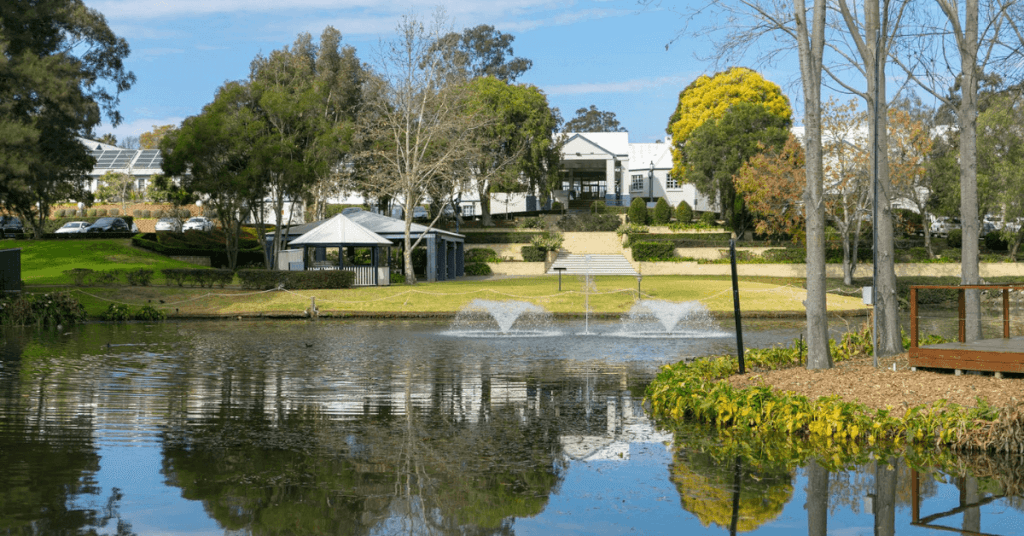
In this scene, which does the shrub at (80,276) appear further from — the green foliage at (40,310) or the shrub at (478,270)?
the shrub at (478,270)

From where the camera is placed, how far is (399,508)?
273 inches

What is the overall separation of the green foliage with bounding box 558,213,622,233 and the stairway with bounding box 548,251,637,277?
7.00m

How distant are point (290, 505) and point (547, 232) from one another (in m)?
49.4

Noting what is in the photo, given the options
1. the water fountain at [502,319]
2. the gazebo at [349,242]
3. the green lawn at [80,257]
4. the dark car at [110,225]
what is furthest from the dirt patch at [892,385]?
the dark car at [110,225]

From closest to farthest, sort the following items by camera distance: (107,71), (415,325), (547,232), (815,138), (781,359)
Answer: (815,138) < (781,359) < (415,325) < (107,71) < (547,232)

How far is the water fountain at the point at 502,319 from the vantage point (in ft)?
74.9

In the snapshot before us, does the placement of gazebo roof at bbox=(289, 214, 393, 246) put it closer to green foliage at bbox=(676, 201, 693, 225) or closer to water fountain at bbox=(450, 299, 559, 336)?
water fountain at bbox=(450, 299, 559, 336)

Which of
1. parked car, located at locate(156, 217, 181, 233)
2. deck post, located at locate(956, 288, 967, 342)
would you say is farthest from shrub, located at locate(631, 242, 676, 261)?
deck post, located at locate(956, 288, 967, 342)

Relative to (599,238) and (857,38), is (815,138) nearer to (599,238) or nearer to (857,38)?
(857,38)

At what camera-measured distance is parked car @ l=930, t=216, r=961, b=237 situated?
5611 centimetres

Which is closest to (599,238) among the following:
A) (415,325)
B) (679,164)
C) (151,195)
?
(679,164)

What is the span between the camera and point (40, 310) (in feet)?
83.8

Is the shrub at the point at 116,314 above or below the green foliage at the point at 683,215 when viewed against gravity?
below

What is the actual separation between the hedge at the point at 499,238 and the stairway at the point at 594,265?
2.69 m
